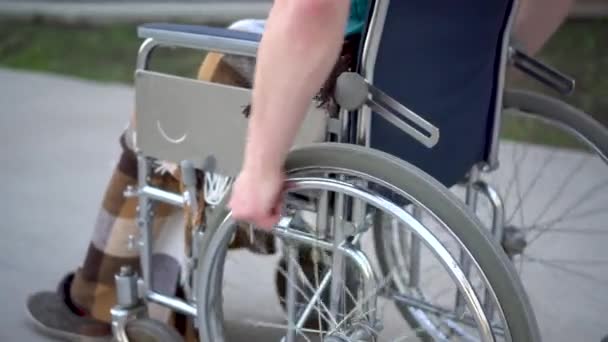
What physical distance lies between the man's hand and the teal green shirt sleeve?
13.7 inches

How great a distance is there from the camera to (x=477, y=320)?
1513 millimetres

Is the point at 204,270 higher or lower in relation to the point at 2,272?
higher

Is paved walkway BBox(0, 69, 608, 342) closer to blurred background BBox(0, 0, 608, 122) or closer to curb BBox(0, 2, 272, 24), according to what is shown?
blurred background BBox(0, 0, 608, 122)

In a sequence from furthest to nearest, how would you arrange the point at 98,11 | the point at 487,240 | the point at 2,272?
1. the point at 98,11
2. the point at 2,272
3. the point at 487,240

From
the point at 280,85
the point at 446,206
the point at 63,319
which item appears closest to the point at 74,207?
the point at 63,319

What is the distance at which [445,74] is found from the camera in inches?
70.5

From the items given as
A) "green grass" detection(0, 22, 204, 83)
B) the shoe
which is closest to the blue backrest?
the shoe

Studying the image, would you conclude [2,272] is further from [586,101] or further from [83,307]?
[586,101]

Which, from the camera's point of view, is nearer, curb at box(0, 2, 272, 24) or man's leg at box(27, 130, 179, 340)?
man's leg at box(27, 130, 179, 340)

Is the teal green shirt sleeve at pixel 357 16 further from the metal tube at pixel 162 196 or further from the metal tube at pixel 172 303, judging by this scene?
the metal tube at pixel 172 303

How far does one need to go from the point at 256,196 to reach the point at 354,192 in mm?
176

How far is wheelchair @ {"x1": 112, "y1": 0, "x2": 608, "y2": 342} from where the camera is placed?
1523mm

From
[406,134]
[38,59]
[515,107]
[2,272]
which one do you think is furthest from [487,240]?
[38,59]

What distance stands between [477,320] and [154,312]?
1013 millimetres
